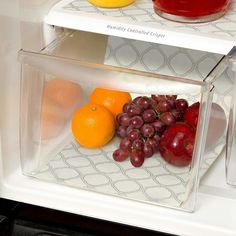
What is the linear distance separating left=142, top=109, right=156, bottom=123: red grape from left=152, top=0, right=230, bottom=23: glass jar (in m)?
0.20

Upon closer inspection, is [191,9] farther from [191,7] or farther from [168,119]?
[168,119]

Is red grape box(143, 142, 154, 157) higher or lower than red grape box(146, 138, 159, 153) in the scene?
lower

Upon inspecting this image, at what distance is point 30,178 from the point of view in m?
1.17

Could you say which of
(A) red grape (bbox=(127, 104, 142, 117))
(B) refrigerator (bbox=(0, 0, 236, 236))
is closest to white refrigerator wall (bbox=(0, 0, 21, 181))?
(B) refrigerator (bbox=(0, 0, 236, 236))

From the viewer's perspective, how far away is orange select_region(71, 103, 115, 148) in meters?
1.19

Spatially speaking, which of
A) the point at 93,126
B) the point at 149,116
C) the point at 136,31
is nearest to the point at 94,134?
the point at 93,126

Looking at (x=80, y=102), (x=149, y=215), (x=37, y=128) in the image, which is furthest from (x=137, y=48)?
(x=149, y=215)

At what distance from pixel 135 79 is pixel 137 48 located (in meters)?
0.35

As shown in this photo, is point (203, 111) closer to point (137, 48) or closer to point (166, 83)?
point (166, 83)

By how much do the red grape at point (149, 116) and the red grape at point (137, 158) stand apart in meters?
0.07

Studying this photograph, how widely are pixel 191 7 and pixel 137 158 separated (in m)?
0.31

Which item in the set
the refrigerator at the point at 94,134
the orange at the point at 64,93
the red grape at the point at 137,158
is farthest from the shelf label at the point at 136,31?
the red grape at the point at 137,158

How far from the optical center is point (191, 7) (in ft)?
3.51

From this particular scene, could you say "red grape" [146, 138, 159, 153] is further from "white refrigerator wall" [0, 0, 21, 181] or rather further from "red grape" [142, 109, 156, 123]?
"white refrigerator wall" [0, 0, 21, 181]
